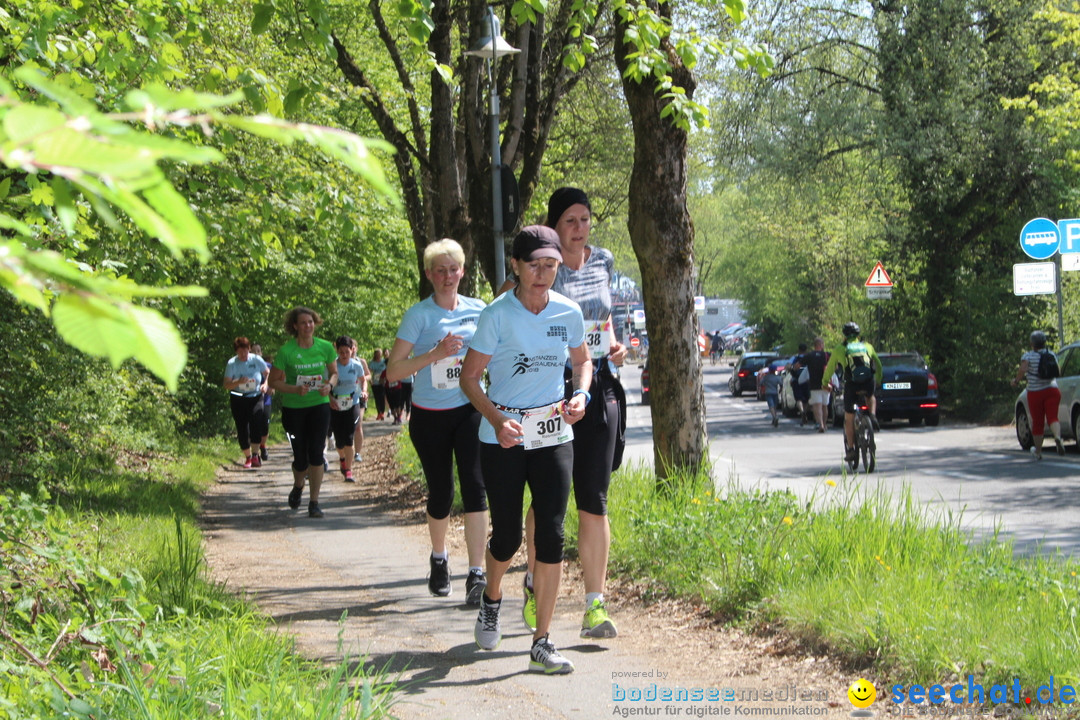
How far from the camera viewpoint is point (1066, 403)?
17.7 m

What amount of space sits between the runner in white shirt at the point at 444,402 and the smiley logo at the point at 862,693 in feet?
8.82

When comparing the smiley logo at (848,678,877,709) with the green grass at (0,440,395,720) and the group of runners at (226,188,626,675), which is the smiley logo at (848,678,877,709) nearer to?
the group of runners at (226,188,626,675)

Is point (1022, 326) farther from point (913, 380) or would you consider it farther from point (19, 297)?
point (19, 297)

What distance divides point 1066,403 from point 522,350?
14384 mm

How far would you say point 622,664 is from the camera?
5719mm

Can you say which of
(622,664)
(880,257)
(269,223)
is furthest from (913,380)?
(622,664)

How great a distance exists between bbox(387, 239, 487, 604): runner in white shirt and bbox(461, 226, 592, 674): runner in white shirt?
1.36 m

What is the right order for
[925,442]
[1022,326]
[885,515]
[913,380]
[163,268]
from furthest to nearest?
1. [1022,326]
2. [913,380]
3. [925,442]
4. [163,268]
5. [885,515]

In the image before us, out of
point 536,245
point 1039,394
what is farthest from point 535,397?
point 1039,394

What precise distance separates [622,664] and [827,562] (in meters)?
1.35

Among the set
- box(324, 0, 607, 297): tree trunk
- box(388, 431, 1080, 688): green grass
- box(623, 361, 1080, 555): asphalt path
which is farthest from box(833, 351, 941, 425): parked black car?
box(388, 431, 1080, 688): green grass

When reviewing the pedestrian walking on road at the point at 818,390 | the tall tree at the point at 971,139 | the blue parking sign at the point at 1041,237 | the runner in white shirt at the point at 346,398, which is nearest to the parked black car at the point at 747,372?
the tall tree at the point at 971,139

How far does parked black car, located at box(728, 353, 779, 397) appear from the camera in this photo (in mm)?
46625

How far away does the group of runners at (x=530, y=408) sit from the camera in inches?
220
